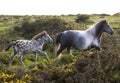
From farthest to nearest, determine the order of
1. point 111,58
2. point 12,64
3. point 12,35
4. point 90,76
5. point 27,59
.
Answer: point 12,35
point 27,59
point 12,64
point 111,58
point 90,76

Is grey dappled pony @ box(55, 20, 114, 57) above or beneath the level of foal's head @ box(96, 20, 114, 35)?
beneath

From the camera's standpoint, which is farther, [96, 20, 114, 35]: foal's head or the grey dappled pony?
[96, 20, 114, 35]: foal's head

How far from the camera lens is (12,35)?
31.4m

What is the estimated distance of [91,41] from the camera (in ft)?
66.3

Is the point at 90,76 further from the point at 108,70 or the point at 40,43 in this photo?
the point at 40,43

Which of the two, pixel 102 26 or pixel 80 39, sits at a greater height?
pixel 102 26

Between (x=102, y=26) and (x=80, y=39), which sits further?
(x=102, y=26)

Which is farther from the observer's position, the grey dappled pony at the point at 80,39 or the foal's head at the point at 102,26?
the foal's head at the point at 102,26

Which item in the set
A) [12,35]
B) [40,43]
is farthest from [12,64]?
[12,35]

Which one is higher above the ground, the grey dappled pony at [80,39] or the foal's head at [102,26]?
the foal's head at [102,26]

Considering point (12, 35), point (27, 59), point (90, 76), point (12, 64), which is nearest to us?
point (90, 76)

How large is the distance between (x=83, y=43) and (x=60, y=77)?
656 cm

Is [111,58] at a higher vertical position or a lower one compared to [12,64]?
higher

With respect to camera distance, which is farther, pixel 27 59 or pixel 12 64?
pixel 27 59
